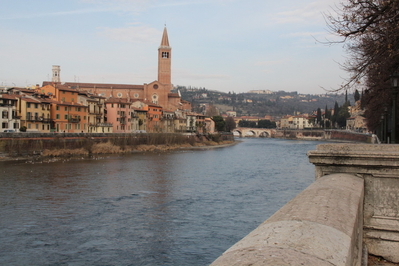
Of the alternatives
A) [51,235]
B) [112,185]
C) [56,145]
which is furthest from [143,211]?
[56,145]

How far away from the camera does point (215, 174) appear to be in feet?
93.0

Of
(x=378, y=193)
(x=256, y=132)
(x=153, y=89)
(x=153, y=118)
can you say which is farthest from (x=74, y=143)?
(x=256, y=132)

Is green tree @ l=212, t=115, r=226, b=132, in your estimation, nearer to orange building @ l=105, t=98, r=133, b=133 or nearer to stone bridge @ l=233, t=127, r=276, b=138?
orange building @ l=105, t=98, r=133, b=133

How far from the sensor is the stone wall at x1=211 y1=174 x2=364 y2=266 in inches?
78.4

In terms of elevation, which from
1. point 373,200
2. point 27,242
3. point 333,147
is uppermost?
point 333,147

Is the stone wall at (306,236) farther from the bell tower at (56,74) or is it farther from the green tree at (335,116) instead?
the green tree at (335,116)

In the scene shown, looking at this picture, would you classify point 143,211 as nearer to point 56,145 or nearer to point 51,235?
point 51,235

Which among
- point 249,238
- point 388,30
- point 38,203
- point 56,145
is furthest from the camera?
point 56,145

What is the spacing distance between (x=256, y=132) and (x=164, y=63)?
→ 223 ft

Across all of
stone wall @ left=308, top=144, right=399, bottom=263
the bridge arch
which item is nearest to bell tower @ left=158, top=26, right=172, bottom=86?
the bridge arch

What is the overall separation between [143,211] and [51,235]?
414cm

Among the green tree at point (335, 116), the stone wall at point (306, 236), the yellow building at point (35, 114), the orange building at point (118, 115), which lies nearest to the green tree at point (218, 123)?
the green tree at point (335, 116)

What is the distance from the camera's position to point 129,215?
14.9 m

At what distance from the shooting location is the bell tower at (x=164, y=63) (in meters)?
97.6
